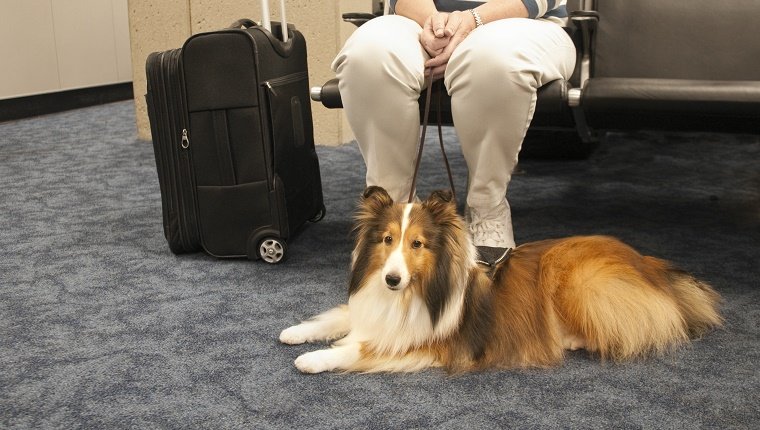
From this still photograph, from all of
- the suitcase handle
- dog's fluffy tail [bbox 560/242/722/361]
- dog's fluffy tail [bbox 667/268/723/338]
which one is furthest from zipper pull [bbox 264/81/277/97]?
dog's fluffy tail [bbox 667/268/723/338]

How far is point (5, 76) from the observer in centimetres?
489

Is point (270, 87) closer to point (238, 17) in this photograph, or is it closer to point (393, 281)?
point (393, 281)

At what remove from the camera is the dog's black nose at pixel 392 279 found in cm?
142

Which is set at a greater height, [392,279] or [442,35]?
[442,35]

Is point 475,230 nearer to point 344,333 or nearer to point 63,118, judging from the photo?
point 344,333

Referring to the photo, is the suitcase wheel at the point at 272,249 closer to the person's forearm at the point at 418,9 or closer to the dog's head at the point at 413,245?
the dog's head at the point at 413,245

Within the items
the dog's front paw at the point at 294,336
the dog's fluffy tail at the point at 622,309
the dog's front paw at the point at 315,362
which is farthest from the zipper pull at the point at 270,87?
the dog's fluffy tail at the point at 622,309

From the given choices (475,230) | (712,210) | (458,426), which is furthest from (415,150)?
(712,210)

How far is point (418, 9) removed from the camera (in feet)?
6.81

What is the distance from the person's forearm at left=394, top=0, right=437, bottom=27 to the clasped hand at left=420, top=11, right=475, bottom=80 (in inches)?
3.7

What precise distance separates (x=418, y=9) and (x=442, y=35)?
21 centimetres

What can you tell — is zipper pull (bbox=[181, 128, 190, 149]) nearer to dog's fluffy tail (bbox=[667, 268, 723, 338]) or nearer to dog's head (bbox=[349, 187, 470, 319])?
dog's head (bbox=[349, 187, 470, 319])

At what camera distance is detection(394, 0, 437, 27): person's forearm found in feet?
6.76

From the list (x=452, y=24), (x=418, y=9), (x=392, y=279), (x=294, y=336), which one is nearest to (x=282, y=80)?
(x=418, y=9)
